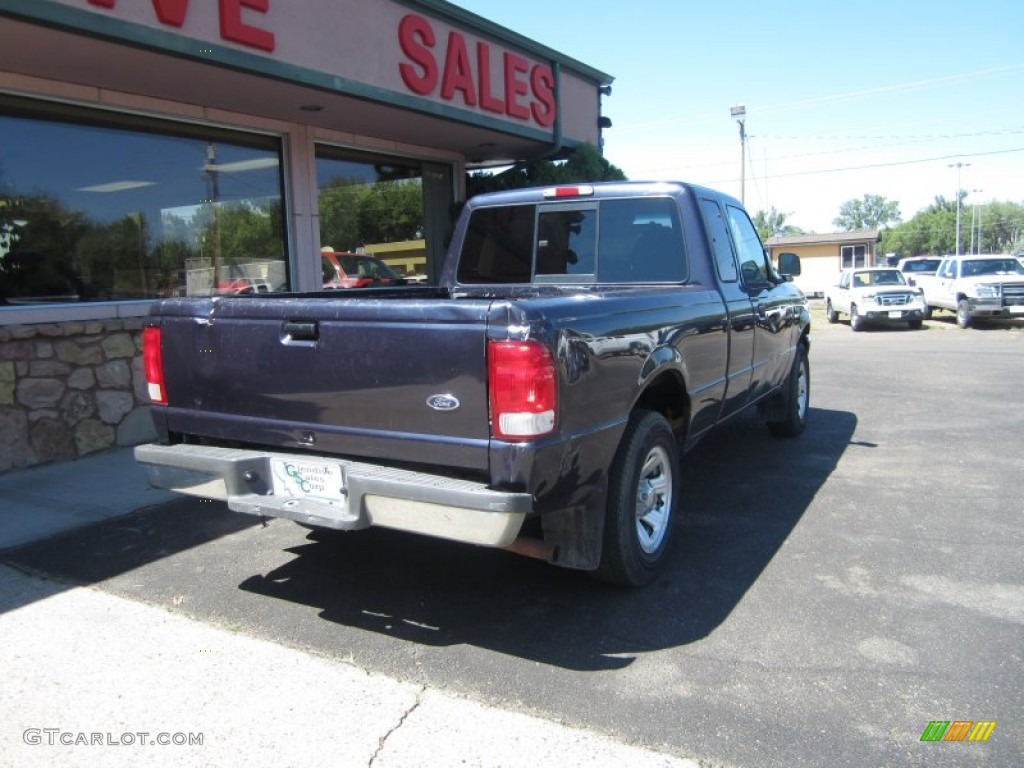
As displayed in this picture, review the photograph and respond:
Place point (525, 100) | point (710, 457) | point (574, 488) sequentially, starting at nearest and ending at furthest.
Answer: point (574, 488) < point (710, 457) < point (525, 100)

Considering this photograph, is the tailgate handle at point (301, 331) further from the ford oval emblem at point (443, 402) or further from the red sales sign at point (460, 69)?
the red sales sign at point (460, 69)

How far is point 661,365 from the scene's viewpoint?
384 centimetres

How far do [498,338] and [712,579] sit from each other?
1929 millimetres

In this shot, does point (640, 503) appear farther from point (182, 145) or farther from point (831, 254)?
point (831, 254)

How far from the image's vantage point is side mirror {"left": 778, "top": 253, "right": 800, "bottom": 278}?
6.36m

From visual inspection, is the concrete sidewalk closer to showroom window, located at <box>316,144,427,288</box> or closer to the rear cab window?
the rear cab window

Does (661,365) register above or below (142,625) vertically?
above

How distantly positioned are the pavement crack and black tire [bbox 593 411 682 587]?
1.03m

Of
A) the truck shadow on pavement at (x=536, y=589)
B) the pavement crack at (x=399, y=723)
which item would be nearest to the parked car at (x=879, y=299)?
the truck shadow on pavement at (x=536, y=589)

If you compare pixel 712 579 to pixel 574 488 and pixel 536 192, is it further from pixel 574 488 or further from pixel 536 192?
pixel 536 192

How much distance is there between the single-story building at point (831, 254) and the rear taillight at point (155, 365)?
4504cm

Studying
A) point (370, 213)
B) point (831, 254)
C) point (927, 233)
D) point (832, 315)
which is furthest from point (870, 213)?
point (370, 213)

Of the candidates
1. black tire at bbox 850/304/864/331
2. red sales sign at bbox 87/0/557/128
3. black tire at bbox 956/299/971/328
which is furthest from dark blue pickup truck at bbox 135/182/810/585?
black tire at bbox 956/299/971/328

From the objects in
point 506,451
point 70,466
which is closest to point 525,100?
point 70,466
